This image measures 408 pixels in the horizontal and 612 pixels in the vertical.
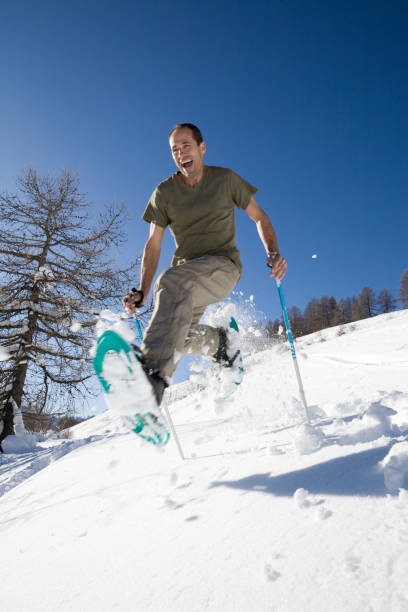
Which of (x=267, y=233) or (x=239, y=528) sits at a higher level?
(x=267, y=233)

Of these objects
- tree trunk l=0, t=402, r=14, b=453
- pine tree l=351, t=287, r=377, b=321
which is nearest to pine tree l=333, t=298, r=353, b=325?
pine tree l=351, t=287, r=377, b=321

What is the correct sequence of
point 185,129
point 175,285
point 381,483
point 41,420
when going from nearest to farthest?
point 381,483
point 175,285
point 185,129
point 41,420

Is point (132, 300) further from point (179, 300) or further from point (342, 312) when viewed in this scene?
point (342, 312)

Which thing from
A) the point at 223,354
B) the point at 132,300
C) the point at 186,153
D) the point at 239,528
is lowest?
the point at 239,528

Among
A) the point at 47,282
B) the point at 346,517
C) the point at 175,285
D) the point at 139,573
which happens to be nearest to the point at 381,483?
the point at 346,517

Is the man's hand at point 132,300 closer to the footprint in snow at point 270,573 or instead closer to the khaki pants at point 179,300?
the khaki pants at point 179,300

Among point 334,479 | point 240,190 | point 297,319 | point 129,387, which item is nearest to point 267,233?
point 240,190

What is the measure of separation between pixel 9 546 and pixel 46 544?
343 millimetres

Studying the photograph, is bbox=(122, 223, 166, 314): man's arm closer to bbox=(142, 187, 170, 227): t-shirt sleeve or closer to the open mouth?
bbox=(142, 187, 170, 227): t-shirt sleeve

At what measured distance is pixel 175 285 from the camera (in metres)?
1.81

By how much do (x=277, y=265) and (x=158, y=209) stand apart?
41.0 inches

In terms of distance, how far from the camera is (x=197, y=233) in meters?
2.28

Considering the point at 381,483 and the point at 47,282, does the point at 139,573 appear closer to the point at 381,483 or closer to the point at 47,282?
the point at 381,483

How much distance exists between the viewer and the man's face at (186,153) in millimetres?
2189
